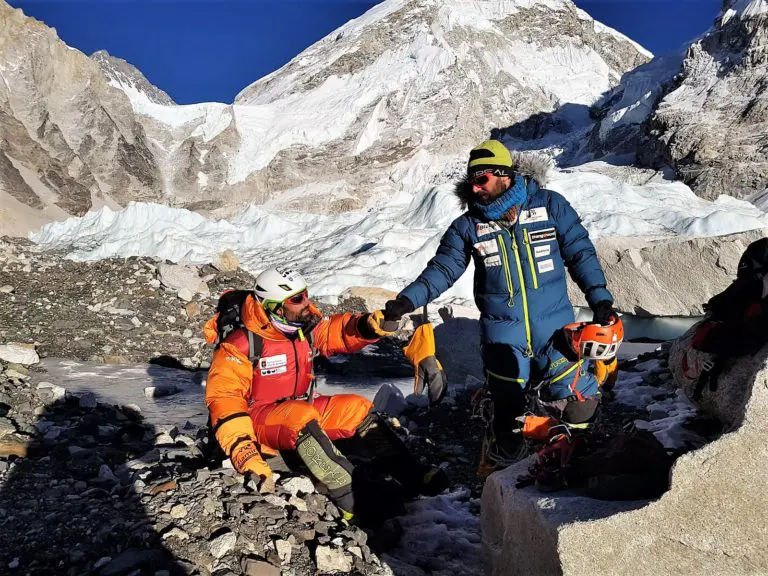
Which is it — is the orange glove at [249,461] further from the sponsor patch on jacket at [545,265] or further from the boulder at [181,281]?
the boulder at [181,281]

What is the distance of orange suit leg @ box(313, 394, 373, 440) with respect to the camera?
11.6ft

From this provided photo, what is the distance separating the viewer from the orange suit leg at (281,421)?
314 centimetres

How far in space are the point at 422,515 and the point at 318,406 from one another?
34.4 inches

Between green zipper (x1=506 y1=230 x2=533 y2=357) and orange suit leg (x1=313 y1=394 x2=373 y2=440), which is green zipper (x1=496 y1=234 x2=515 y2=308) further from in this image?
orange suit leg (x1=313 y1=394 x2=373 y2=440)

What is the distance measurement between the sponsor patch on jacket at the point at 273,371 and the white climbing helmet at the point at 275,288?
354 mm

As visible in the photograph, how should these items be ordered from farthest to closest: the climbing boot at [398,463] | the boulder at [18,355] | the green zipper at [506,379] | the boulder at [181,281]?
the boulder at [181,281], the boulder at [18,355], the climbing boot at [398,463], the green zipper at [506,379]

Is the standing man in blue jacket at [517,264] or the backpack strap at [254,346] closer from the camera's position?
the standing man in blue jacket at [517,264]

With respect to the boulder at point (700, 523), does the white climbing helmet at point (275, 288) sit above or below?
above

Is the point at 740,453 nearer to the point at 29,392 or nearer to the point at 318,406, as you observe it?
the point at 318,406

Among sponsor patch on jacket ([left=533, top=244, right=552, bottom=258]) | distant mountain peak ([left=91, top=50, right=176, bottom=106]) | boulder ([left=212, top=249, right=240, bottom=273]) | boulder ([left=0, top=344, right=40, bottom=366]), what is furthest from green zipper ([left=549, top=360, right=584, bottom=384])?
distant mountain peak ([left=91, top=50, right=176, bottom=106])

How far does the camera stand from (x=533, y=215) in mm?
3143

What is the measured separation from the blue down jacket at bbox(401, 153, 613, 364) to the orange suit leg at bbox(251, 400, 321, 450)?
0.85 metres

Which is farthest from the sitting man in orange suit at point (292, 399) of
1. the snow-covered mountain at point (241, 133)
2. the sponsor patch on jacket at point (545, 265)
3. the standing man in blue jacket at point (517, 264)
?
the snow-covered mountain at point (241, 133)

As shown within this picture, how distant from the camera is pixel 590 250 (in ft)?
10.5
